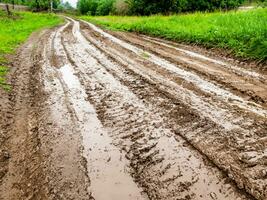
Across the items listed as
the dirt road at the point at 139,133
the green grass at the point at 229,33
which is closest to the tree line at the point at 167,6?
the green grass at the point at 229,33

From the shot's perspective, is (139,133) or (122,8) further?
(122,8)

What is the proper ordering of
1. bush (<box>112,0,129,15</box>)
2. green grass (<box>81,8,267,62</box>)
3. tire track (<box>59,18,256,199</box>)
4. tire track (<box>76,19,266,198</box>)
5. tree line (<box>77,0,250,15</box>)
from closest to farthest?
tire track (<box>59,18,256,199</box>), tire track (<box>76,19,266,198</box>), green grass (<box>81,8,267,62</box>), tree line (<box>77,0,250,15</box>), bush (<box>112,0,129,15</box>)

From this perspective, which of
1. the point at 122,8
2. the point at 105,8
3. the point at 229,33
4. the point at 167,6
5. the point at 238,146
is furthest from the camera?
the point at 105,8

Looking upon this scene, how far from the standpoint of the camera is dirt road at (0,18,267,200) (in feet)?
13.5

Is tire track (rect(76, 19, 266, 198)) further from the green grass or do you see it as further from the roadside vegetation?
the roadside vegetation

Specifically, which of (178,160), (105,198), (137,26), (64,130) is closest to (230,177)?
(178,160)

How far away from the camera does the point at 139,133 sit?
5480 mm

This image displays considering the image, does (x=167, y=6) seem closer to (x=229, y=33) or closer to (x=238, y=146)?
(x=229, y=33)

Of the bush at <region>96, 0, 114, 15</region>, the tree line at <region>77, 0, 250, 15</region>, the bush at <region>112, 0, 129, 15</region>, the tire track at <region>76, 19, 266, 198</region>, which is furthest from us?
the bush at <region>96, 0, 114, 15</region>

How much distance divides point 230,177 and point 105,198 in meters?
1.46

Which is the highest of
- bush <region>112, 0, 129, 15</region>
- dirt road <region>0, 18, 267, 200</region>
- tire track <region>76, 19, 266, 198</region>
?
tire track <region>76, 19, 266, 198</region>

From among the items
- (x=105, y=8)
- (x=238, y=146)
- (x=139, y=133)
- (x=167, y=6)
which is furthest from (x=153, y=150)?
(x=105, y=8)

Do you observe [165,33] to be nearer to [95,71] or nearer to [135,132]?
[95,71]

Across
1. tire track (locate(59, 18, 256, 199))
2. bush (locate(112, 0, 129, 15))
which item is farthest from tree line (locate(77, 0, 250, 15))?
tire track (locate(59, 18, 256, 199))
